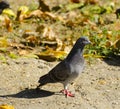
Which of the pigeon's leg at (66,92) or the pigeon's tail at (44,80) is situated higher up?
the pigeon's tail at (44,80)

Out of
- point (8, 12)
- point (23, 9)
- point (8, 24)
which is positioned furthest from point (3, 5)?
point (8, 24)

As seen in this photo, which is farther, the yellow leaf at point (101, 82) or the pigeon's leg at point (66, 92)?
the yellow leaf at point (101, 82)

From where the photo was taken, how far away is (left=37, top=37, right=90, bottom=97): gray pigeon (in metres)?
8.09

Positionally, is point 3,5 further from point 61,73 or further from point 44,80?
point 61,73

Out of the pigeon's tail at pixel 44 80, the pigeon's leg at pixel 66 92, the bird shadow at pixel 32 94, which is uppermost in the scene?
the pigeon's tail at pixel 44 80

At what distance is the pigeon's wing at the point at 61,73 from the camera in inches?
319

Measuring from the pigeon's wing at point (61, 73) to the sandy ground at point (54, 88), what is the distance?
0.90ft

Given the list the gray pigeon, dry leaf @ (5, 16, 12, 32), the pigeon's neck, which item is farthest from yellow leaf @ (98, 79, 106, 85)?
dry leaf @ (5, 16, 12, 32)

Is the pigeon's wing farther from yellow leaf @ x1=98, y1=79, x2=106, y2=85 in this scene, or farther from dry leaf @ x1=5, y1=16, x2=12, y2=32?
dry leaf @ x1=5, y1=16, x2=12, y2=32

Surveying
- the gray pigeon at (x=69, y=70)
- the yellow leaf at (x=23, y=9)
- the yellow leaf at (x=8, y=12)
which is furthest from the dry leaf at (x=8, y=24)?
the gray pigeon at (x=69, y=70)

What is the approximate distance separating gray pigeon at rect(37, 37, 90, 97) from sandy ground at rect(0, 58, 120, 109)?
0.71 feet

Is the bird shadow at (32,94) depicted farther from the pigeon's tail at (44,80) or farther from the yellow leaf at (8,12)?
the yellow leaf at (8,12)

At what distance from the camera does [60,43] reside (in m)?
10.3

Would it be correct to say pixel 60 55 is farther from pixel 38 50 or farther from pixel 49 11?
pixel 49 11
